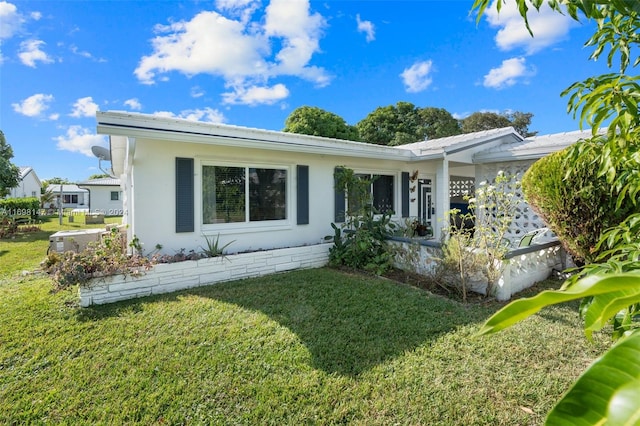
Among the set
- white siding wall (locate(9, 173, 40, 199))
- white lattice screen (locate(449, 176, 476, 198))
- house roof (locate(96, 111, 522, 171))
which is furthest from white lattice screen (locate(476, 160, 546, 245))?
white siding wall (locate(9, 173, 40, 199))

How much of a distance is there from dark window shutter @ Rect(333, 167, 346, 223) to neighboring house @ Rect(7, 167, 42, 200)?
3876cm

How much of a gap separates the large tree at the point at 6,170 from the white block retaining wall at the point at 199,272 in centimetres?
1691

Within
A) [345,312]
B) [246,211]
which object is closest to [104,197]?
[246,211]

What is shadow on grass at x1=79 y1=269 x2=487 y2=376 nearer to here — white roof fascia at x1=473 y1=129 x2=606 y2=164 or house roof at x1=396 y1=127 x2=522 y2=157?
house roof at x1=396 y1=127 x2=522 y2=157

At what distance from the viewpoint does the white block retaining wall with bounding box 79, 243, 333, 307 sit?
5.47m

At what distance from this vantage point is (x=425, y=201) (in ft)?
38.6

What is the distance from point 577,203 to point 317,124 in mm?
23215

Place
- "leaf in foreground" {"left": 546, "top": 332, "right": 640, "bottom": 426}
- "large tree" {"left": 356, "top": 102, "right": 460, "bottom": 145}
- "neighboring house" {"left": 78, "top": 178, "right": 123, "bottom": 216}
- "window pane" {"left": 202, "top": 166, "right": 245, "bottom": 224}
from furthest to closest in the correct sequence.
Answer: "neighboring house" {"left": 78, "top": 178, "right": 123, "bottom": 216}
"large tree" {"left": 356, "top": 102, "right": 460, "bottom": 145}
"window pane" {"left": 202, "top": 166, "right": 245, "bottom": 224}
"leaf in foreground" {"left": 546, "top": 332, "right": 640, "bottom": 426}

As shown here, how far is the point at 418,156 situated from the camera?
984cm

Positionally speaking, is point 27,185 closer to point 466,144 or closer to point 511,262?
point 466,144

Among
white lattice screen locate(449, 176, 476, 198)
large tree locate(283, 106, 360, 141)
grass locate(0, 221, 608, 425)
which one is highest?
large tree locate(283, 106, 360, 141)

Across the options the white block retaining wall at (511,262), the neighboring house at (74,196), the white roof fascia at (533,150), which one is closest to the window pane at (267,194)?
the white block retaining wall at (511,262)

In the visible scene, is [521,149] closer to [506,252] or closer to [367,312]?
[506,252]

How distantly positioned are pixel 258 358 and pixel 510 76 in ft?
49.1
